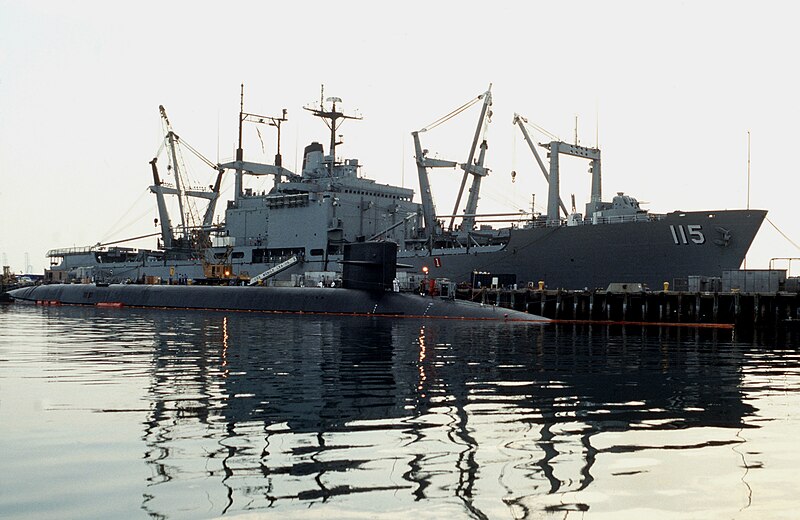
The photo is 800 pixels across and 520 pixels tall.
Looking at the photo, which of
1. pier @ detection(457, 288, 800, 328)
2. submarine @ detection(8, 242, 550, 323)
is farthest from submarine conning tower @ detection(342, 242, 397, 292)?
pier @ detection(457, 288, 800, 328)

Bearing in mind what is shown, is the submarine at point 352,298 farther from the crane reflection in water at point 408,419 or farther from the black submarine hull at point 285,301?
the crane reflection in water at point 408,419

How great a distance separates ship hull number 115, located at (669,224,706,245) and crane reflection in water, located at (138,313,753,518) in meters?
22.4

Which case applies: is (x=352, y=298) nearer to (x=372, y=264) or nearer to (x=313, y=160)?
(x=372, y=264)

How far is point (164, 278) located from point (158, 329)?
47690 mm

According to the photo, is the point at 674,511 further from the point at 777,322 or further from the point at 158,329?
the point at 777,322

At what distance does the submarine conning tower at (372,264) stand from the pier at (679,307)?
9712 millimetres

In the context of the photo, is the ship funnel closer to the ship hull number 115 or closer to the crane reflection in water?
the ship hull number 115

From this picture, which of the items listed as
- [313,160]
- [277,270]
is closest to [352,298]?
[277,270]

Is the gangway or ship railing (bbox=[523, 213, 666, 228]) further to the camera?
the gangway

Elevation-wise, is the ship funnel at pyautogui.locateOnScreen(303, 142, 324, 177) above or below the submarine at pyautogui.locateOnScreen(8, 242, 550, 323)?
above

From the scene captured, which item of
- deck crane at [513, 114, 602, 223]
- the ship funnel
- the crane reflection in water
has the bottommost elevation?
the crane reflection in water

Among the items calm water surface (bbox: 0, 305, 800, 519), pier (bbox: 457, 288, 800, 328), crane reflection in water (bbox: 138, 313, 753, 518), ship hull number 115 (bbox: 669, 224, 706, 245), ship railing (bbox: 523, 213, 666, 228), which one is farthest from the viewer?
ship railing (bbox: 523, 213, 666, 228)

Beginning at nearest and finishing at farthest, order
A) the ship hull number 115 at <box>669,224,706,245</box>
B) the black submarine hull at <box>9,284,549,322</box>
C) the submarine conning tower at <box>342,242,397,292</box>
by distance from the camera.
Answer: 1. the black submarine hull at <box>9,284,549,322</box>
2. the ship hull number 115 at <box>669,224,706,245</box>
3. the submarine conning tower at <box>342,242,397,292</box>

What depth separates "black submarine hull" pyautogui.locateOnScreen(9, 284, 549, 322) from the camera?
4288 centimetres
